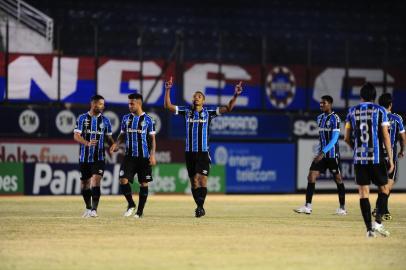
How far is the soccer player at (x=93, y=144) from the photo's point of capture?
53.4ft

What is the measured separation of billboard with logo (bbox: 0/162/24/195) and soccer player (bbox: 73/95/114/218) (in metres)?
9.89

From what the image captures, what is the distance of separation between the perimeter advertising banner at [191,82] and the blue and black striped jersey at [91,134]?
32.8 ft

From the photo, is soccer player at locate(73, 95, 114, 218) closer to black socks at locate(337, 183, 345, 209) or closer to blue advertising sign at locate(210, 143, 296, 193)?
black socks at locate(337, 183, 345, 209)

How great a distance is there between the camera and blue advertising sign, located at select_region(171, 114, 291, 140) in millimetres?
27892

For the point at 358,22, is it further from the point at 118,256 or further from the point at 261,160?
the point at 118,256

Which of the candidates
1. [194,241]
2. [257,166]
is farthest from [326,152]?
[257,166]

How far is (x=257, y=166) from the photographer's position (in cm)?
2862

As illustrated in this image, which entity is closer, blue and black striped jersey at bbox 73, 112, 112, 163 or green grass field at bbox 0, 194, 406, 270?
green grass field at bbox 0, 194, 406, 270

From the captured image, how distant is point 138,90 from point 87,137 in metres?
10.8

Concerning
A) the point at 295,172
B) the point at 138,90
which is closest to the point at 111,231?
the point at 138,90

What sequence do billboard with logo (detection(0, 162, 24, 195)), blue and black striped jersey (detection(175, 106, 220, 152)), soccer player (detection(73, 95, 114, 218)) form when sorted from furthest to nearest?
1. billboard with logo (detection(0, 162, 24, 195))
2. blue and black striped jersey (detection(175, 106, 220, 152))
3. soccer player (detection(73, 95, 114, 218))

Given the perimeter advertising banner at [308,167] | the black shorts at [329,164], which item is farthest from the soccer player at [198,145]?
the perimeter advertising banner at [308,167]

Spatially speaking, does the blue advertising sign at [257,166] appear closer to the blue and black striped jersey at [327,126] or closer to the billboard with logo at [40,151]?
the billboard with logo at [40,151]

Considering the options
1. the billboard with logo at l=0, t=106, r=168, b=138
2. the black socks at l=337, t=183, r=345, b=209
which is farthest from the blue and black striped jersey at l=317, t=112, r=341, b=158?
the billboard with logo at l=0, t=106, r=168, b=138
